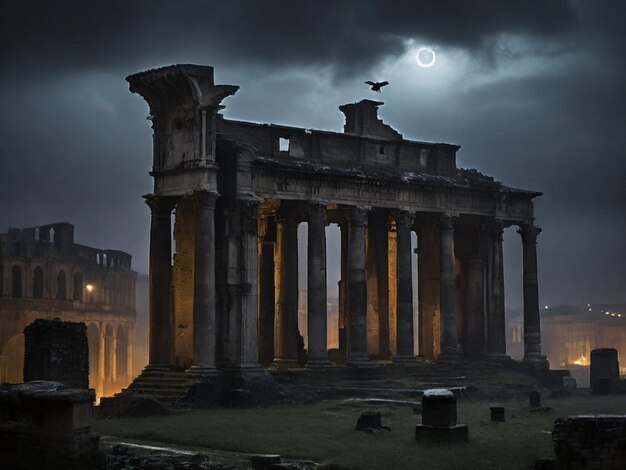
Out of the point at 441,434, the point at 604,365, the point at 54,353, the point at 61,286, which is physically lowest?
the point at 441,434

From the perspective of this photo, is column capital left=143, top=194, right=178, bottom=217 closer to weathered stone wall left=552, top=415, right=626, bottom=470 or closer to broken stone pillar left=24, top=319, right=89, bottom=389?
broken stone pillar left=24, top=319, right=89, bottom=389

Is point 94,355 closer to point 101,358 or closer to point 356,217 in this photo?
point 101,358

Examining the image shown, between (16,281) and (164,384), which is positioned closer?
(164,384)

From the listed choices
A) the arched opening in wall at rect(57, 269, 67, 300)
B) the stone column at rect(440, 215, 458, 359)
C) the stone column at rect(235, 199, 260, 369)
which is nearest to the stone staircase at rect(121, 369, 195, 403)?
the stone column at rect(235, 199, 260, 369)

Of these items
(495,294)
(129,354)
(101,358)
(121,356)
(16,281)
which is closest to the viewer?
(495,294)

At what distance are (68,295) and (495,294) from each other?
3707cm

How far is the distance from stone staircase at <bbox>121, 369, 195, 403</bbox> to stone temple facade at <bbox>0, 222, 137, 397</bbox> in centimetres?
3020

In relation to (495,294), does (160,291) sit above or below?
below

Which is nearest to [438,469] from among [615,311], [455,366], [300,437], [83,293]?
[300,437]

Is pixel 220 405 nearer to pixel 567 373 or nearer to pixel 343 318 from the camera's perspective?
pixel 343 318

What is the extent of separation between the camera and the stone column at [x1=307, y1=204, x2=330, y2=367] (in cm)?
3503

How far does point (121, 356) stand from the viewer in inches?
3063

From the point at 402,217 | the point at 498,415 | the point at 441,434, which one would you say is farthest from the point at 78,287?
the point at 441,434

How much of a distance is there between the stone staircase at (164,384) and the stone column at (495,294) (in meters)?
14.0
